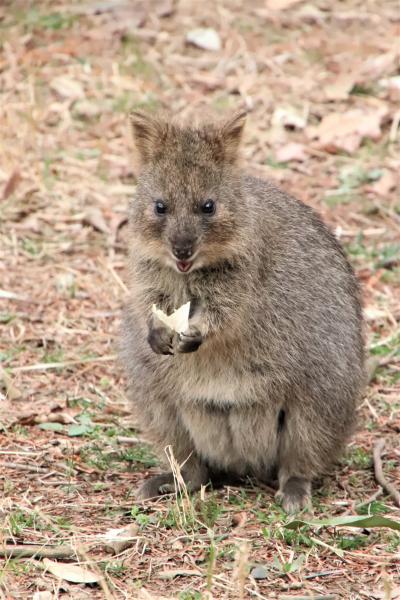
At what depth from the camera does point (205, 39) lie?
40.0ft

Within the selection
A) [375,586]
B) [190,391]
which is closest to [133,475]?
[190,391]

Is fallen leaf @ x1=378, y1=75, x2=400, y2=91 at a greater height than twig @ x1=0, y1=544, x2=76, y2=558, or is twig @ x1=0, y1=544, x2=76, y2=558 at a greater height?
fallen leaf @ x1=378, y1=75, x2=400, y2=91

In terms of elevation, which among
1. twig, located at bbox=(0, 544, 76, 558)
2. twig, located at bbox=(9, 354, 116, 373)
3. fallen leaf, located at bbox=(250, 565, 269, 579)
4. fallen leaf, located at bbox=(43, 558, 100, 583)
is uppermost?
fallen leaf, located at bbox=(250, 565, 269, 579)

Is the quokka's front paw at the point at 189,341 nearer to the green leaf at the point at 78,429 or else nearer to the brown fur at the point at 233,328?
the brown fur at the point at 233,328

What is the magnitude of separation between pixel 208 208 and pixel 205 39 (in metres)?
6.65

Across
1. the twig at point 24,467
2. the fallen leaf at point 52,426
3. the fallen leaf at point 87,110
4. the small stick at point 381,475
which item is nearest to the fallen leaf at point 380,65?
the fallen leaf at point 87,110

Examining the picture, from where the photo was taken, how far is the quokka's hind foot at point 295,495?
611 centimetres

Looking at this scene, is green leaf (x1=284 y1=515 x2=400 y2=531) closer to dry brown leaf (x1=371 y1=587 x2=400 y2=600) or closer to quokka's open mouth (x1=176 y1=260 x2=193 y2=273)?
dry brown leaf (x1=371 y1=587 x2=400 y2=600)

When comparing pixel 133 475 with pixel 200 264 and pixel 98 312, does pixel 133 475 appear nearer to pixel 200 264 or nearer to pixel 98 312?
pixel 200 264

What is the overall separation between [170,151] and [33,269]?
3145 mm

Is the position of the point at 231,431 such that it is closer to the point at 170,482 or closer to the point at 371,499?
the point at 170,482

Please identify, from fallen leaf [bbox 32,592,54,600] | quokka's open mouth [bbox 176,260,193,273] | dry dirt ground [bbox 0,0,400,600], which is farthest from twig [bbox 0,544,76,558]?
quokka's open mouth [bbox 176,260,193,273]

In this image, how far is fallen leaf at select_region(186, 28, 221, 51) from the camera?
12156mm

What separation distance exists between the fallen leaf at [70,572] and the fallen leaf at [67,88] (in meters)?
6.94
